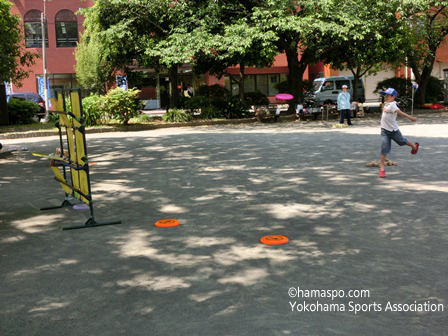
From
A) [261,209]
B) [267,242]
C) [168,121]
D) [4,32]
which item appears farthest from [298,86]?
[267,242]

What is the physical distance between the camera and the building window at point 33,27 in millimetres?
45250

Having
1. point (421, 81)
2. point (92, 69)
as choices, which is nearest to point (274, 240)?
point (421, 81)

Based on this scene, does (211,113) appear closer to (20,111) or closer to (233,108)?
(233,108)

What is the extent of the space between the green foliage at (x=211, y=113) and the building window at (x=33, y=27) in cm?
2331

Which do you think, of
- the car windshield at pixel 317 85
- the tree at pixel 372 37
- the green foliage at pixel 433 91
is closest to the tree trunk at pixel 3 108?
the tree at pixel 372 37

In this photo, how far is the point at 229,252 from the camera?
19.9 feet

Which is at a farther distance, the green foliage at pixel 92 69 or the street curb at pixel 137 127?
the green foliage at pixel 92 69

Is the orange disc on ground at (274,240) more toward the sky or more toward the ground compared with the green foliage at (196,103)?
more toward the ground

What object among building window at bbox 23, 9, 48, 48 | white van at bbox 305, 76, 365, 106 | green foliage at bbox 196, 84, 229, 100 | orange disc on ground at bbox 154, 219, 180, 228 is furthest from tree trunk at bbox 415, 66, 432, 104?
building window at bbox 23, 9, 48, 48

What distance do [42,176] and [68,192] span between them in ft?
12.6

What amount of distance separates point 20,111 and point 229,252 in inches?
986

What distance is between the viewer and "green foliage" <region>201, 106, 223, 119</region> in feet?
93.0

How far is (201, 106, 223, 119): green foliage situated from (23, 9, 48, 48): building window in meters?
23.3

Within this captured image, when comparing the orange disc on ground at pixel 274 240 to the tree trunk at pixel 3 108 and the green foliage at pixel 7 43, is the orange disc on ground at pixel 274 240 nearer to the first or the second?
the green foliage at pixel 7 43
